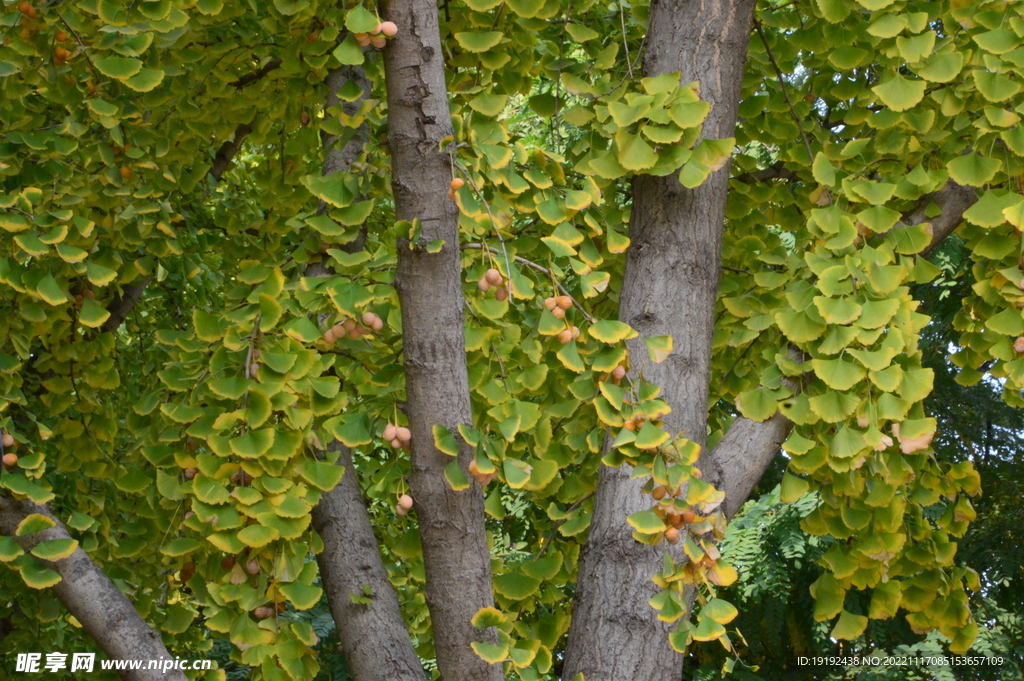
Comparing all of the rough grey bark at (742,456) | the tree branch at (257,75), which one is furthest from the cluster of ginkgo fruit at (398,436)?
the tree branch at (257,75)

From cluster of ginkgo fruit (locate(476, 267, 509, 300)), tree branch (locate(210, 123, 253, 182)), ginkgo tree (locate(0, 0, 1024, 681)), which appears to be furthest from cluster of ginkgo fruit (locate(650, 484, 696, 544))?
tree branch (locate(210, 123, 253, 182))

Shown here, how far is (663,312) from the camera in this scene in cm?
183

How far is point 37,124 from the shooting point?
6.88 ft

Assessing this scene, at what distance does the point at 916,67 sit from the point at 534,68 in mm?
1033

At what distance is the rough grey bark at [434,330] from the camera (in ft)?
5.08

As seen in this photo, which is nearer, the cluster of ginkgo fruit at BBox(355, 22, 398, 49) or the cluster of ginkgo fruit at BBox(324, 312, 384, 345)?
the cluster of ginkgo fruit at BBox(355, 22, 398, 49)

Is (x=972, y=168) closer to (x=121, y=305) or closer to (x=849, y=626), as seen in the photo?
(x=849, y=626)

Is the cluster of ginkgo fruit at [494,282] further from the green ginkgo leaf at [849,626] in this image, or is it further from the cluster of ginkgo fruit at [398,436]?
the green ginkgo leaf at [849,626]

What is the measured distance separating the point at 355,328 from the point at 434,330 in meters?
0.23

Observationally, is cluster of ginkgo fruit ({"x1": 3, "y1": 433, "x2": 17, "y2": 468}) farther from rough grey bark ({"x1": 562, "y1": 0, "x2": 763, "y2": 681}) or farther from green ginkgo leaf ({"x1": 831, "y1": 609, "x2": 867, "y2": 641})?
green ginkgo leaf ({"x1": 831, "y1": 609, "x2": 867, "y2": 641})

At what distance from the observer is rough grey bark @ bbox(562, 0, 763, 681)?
1.68 meters

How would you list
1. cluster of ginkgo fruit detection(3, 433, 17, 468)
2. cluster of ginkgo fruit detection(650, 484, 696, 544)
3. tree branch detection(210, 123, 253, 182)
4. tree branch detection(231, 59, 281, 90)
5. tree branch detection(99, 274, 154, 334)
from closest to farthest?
1. cluster of ginkgo fruit detection(650, 484, 696, 544)
2. cluster of ginkgo fruit detection(3, 433, 17, 468)
3. tree branch detection(231, 59, 281, 90)
4. tree branch detection(99, 274, 154, 334)
5. tree branch detection(210, 123, 253, 182)

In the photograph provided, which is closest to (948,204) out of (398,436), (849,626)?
(849,626)

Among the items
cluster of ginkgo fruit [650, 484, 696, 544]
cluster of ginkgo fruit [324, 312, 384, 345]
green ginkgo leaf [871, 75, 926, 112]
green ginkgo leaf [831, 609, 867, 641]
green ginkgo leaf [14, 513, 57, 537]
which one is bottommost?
green ginkgo leaf [831, 609, 867, 641]
